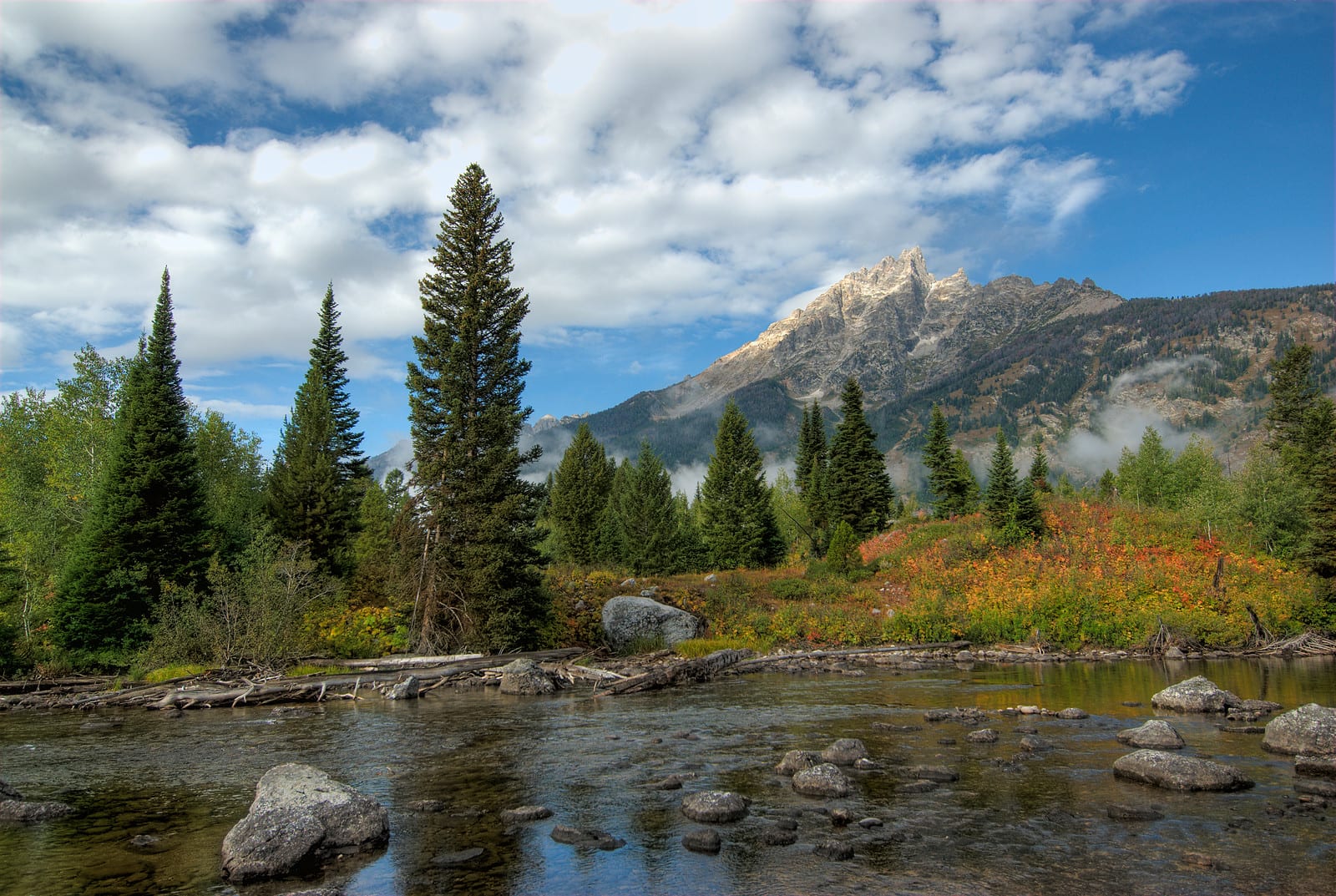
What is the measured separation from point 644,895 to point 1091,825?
6553 millimetres

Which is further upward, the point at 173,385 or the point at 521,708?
the point at 173,385

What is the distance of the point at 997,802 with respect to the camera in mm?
10875

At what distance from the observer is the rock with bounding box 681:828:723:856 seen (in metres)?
9.20

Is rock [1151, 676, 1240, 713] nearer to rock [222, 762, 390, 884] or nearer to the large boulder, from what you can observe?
rock [222, 762, 390, 884]

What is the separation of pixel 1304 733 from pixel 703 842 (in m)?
12.6

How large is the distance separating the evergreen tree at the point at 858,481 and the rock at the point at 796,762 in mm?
50539

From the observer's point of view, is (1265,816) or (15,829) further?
(15,829)

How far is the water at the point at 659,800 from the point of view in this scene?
827cm

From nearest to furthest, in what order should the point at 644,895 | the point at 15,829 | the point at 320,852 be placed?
the point at 644,895
the point at 320,852
the point at 15,829

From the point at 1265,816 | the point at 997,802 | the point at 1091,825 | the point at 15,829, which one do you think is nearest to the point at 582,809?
the point at 997,802

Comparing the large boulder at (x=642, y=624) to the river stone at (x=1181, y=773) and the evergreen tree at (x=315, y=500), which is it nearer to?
the evergreen tree at (x=315, y=500)

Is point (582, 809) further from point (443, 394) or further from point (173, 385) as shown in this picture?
point (173, 385)

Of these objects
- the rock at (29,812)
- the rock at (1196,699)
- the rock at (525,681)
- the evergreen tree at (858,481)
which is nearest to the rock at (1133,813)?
the rock at (1196,699)

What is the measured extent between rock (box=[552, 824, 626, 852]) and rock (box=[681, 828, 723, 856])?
910 mm
